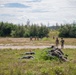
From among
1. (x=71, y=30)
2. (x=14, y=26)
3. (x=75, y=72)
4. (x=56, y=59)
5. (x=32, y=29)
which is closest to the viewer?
(x=75, y=72)

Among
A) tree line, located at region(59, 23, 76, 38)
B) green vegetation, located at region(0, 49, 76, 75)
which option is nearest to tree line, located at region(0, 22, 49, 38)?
tree line, located at region(59, 23, 76, 38)

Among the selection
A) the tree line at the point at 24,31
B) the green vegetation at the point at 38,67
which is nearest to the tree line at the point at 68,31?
the tree line at the point at 24,31

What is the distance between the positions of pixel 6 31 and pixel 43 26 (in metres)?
20.0

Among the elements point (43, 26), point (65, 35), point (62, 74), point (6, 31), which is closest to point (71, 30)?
point (65, 35)

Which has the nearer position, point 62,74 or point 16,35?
point 62,74

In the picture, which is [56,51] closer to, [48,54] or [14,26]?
[48,54]

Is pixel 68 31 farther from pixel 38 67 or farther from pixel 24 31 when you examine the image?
pixel 38 67

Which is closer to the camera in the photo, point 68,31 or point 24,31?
point 68,31

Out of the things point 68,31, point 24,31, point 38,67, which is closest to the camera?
point 38,67

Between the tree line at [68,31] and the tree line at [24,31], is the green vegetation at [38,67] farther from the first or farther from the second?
the tree line at [24,31]

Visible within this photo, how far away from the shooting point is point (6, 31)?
143 m

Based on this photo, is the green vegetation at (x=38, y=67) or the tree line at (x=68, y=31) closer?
the green vegetation at (x=38, y=67)

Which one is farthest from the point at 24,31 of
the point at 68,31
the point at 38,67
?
the point at 38,67

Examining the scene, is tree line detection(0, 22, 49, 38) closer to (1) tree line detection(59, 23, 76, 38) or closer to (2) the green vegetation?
(1) tree line detection(59, 23, 76, 38)
